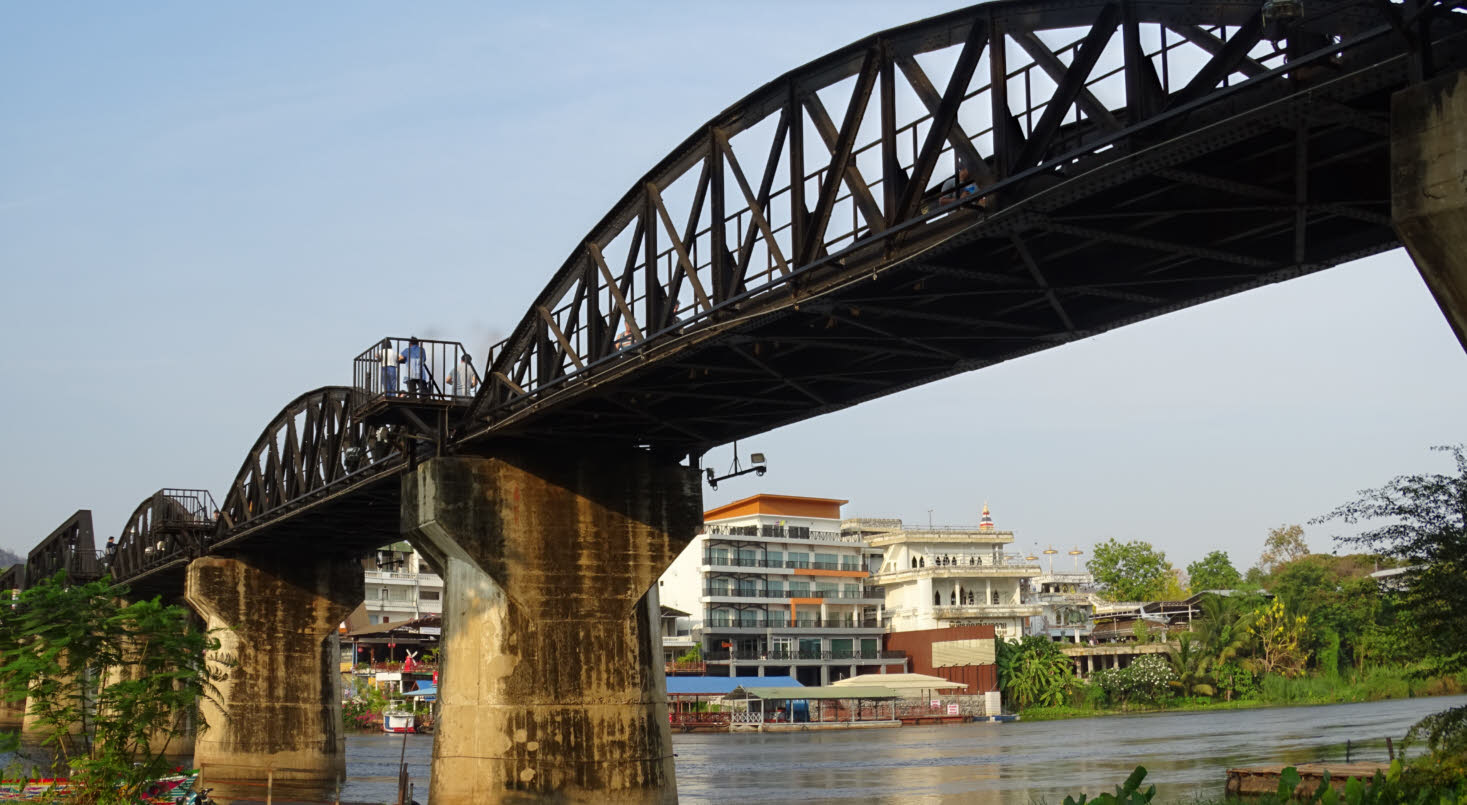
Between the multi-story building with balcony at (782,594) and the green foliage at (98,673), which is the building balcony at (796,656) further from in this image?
the green foliage at (98,673)

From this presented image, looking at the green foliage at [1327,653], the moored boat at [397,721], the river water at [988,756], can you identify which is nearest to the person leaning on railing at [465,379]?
the river water at [988,756]

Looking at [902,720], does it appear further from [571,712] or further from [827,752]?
[571,712]

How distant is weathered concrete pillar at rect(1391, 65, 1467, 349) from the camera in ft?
48.5

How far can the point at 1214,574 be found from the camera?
600ft

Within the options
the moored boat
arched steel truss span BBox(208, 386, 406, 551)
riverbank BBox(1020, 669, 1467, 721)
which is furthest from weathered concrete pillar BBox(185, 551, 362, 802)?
riverbank BBox(1020, 669, 1467, 721)

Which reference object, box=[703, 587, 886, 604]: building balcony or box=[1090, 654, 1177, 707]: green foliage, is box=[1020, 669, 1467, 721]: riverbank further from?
box=[703, 587, 886, 604]: building balcony

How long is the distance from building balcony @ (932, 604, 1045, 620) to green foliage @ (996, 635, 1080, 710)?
12153mm

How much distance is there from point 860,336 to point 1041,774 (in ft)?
112

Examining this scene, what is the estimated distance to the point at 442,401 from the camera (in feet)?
130

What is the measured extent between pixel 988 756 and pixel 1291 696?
67.8 m

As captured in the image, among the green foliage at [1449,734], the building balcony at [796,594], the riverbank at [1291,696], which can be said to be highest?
the building balcony at [796,594]

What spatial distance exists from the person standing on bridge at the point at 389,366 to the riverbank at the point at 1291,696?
89.8 metres

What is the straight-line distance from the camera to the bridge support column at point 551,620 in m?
37.3

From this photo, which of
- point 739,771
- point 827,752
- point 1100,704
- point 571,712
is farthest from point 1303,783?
point 1100,704
